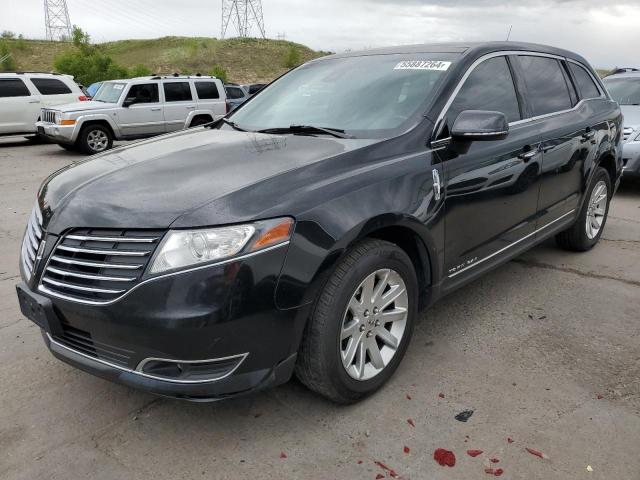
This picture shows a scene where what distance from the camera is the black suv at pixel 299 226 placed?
2193 mm

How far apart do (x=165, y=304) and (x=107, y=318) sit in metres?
0.27

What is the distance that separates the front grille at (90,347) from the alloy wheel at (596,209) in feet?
13.2

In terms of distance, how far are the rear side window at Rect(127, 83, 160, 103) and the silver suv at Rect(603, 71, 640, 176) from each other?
9586 millimetres

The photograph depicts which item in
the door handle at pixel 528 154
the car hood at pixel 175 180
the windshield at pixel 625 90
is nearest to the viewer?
the car hood at pixel 175 180

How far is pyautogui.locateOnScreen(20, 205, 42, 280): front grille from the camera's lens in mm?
2574

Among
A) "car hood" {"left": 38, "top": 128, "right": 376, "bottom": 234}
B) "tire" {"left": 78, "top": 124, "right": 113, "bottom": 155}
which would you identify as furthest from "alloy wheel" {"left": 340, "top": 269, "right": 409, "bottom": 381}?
"tire" {"left": 78, "top": 124, "right": 113, "bottom": 155}

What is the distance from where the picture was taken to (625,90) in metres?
9.02

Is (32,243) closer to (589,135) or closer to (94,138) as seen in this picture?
(589,135)

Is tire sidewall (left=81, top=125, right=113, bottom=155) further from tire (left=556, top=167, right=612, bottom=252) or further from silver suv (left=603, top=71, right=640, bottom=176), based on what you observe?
tire (left=556, top=167, right=612, bottom=252)

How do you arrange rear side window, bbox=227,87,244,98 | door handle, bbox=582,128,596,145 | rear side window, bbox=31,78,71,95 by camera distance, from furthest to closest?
rear side window, bbox=227,87,244,98, rear side window, bbox=31,78,71,95, door handle, bbox=582,128,596,145

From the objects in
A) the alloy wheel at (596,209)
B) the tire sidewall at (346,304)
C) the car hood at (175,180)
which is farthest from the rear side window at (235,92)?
the tire sidewall at (346,304)

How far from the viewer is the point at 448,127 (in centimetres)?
313

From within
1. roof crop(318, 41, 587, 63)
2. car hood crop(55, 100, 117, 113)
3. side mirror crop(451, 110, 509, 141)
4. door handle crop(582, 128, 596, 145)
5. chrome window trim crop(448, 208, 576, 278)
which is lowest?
chrome window trim crop(448, 208, 576, 278)

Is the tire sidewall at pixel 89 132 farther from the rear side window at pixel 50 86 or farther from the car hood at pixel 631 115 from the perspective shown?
the car hood at pixel 631 115
